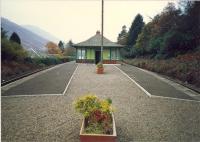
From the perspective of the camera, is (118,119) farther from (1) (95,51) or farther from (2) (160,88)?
(1) (95,51)

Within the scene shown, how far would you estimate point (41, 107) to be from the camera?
1211cm

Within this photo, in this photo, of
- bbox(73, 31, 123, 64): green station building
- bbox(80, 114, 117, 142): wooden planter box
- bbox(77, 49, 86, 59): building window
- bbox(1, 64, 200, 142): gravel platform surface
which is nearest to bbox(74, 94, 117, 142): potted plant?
bbox(80, 114, 117, 142): wooden planter box

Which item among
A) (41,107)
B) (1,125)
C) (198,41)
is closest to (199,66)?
(198,41)

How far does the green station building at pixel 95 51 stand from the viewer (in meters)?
50.6

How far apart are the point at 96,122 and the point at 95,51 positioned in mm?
43568

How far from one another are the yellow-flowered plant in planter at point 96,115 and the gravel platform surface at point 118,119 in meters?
0.52

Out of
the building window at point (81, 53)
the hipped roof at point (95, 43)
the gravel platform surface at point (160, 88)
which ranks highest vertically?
the hipped roof at point (95, 43)

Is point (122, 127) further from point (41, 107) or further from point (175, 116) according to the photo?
point (41, 107)

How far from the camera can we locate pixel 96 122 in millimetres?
8219

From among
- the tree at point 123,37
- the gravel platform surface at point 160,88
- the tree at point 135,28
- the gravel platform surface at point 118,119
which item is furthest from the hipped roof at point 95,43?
the gravel platform surface at point 118,119

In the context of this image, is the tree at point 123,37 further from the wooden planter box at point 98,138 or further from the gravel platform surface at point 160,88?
the wooden planter box at point 98,138

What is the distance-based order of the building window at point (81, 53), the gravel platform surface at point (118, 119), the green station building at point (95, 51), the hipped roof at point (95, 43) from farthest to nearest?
the building window at point (81, 53), the green station building at point (95, 51), the hipped roof at point (95, 43), the gravel platform surface at point (118, 119)

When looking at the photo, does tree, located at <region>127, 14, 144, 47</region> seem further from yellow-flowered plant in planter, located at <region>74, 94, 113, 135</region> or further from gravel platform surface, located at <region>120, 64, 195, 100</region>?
yellow-flowered plant in planter, located at <region>74, 94, 113, 135</region>

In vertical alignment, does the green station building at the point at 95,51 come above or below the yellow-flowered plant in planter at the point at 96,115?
above
